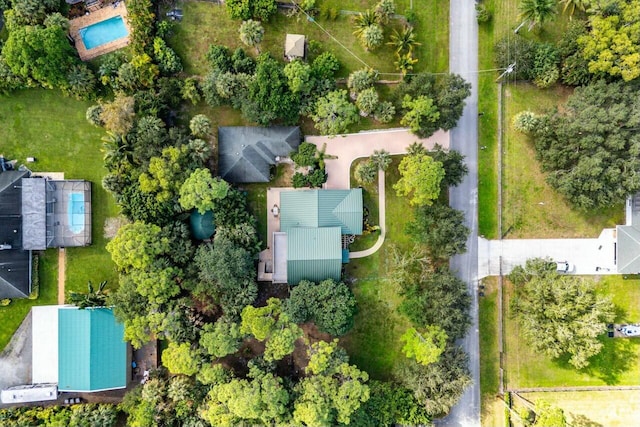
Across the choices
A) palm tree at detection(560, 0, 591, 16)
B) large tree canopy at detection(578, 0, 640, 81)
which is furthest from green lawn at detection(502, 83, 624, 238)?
palm tree at detection(560, 0, 591, 16)

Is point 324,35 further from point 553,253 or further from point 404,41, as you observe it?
point 553,253

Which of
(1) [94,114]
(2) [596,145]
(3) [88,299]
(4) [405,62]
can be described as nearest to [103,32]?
(1) [94,114]

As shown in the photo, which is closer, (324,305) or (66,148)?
(324,305)

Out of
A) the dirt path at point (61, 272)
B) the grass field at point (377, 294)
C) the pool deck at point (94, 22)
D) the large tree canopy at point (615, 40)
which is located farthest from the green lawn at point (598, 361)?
the pool deck at point (94, 22)

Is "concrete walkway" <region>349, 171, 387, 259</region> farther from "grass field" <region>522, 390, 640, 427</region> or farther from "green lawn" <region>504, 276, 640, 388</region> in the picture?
"grass field" <region>522, 390, 640, 427</region>

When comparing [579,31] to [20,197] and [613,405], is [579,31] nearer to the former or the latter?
[613,405]

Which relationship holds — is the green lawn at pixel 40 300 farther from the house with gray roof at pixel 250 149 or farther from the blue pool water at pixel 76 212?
the house with gray roof at pixel 250 149

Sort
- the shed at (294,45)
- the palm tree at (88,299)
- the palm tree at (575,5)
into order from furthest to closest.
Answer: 1. the shed at (294,45)
2. the palm tree at (575,5)
3. the palm tree at (88,299)

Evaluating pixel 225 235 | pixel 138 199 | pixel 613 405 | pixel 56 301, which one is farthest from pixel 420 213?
pixel 56 301
